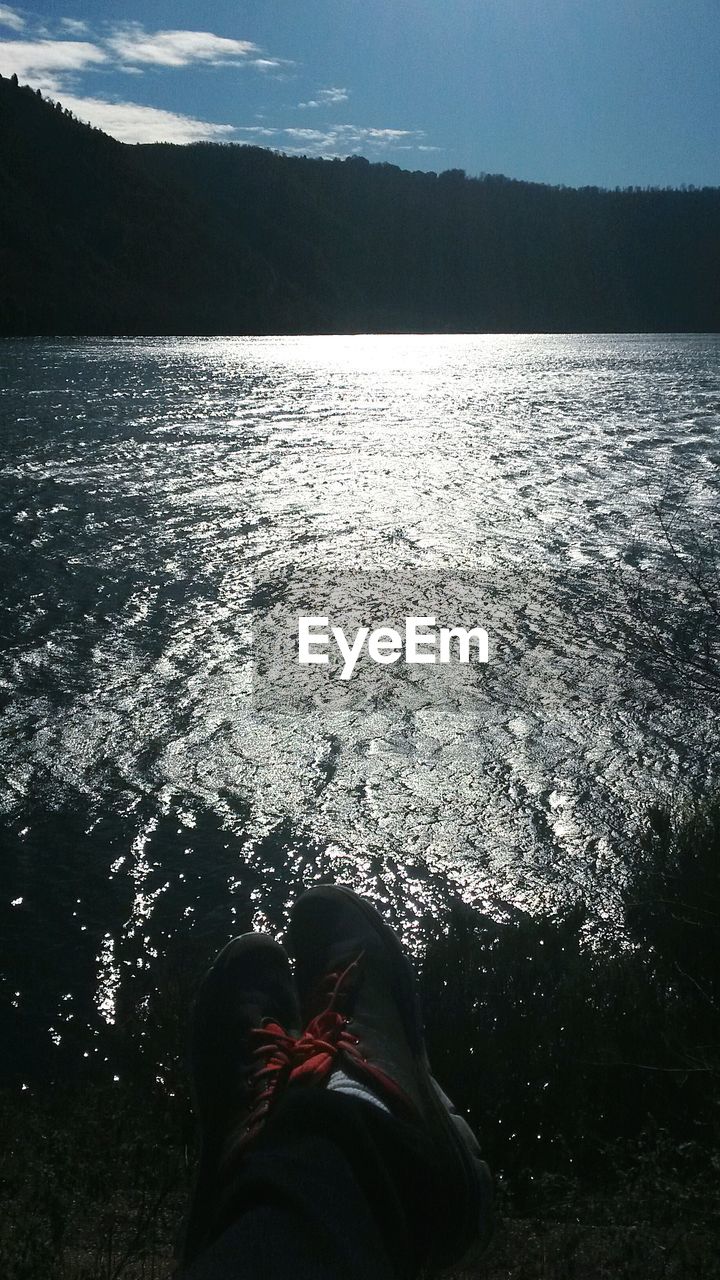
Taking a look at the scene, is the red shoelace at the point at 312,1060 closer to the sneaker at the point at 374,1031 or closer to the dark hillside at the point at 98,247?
the sneaker at the point at 374,1031

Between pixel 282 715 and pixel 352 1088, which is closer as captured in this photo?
pixel 352 1088

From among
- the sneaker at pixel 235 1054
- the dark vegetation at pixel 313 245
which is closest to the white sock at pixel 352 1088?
the sneaker at pixel 235 1054

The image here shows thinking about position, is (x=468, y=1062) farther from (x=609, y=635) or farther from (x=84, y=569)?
(x=84, y=569)

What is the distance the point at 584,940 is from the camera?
4.70 m

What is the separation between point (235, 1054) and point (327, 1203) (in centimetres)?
89

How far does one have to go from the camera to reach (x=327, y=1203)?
1902 millimetres

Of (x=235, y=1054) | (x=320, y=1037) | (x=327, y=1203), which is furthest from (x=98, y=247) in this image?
(x=327, y=1203)

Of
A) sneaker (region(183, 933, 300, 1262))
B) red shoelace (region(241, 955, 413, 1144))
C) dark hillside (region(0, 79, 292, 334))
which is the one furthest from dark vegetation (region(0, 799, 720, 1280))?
dark hillside (region(0, 79, 292, 334))

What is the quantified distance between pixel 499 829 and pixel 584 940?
4.23 ft

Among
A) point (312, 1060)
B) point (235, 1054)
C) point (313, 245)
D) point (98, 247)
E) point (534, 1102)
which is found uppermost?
point (313, 245)

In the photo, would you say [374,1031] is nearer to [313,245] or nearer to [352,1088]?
[352,1088]

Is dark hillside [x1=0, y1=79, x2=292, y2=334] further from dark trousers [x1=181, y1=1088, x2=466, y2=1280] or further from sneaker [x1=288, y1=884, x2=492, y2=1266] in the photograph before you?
dark trousers [x1=181, y1=1088, x2=466, y2=1280]

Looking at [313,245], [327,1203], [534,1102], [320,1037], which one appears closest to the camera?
[327,1203]

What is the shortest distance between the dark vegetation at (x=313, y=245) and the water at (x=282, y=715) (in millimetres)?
79554
